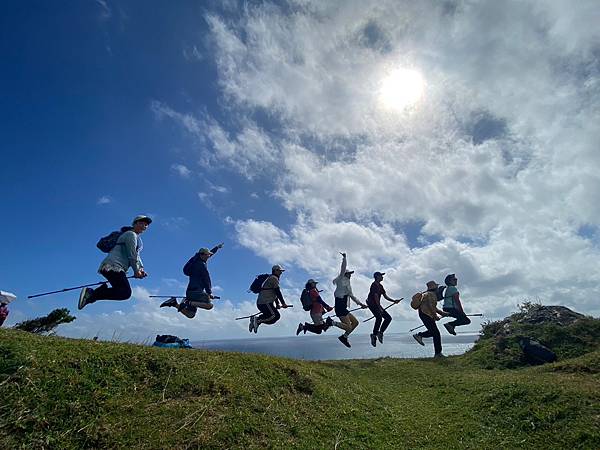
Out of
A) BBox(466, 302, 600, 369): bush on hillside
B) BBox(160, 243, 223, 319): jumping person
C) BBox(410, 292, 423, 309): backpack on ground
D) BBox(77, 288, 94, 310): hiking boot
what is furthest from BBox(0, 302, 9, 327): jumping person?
BBox(466, 302, 600, 369): bush on hillside

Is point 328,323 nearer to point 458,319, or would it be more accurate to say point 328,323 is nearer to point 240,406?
point 458,319

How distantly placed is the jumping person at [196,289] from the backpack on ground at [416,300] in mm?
10555

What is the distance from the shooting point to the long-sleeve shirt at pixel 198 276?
14.4m

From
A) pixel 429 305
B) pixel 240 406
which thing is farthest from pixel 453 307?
pixel 240 406

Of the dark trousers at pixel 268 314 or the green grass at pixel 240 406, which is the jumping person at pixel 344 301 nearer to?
the dark trousers at pixel 268 314

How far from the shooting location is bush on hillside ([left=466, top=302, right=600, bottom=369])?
53.8 feet

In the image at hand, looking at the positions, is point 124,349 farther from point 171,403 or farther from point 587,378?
point 587,378

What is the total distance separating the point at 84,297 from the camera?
11.1 m

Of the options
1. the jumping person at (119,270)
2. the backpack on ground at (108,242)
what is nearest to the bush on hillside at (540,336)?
the jumping person at (119,270)

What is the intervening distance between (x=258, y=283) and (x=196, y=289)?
11.0 feet

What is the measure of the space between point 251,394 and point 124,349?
3.35 metres

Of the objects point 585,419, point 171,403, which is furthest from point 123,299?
point 585,419

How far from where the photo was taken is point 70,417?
650 centimetres

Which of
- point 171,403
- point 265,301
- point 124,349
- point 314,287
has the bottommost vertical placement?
point 171,403
